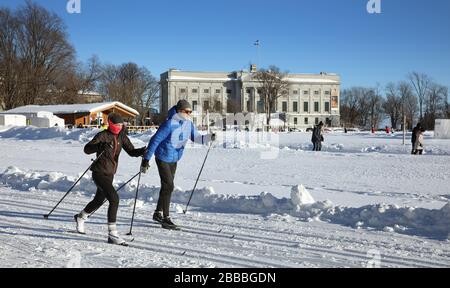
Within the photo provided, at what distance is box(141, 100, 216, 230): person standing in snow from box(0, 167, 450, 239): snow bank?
1549mm

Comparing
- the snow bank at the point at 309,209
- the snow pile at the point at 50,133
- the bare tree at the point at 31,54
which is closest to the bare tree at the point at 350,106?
the bare tree at the point at 31,54

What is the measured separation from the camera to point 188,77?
336 feet

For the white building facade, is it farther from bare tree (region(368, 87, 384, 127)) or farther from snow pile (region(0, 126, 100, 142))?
snow pile (region(0, 126, 100, 142))

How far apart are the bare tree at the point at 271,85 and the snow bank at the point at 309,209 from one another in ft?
257

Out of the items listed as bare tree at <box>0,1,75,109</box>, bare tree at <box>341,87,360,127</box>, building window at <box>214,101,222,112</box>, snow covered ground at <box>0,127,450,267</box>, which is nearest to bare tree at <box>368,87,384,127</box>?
bare tree at <box>341,87,360,127</box>

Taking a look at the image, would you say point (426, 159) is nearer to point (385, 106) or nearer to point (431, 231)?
point (431, 231)

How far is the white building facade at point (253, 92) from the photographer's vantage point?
100500 mm

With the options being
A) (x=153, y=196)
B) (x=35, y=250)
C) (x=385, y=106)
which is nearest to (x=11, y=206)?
(x=153, y=196)

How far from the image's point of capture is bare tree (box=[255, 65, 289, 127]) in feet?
292

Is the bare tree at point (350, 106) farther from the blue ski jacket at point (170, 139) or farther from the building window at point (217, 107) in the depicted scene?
the blue ski jacket at point (170, 139)

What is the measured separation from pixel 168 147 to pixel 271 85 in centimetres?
8475

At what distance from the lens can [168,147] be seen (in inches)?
253

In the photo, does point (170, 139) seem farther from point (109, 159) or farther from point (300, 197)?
point (300, 197)

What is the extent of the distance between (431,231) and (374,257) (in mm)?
1676
